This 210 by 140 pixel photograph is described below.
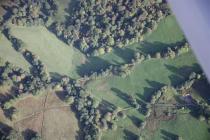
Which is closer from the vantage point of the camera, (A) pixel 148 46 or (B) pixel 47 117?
(B) pixel 47 117

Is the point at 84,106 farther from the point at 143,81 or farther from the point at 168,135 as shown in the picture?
the point at 168,135

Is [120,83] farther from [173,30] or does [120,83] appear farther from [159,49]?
[173,30]

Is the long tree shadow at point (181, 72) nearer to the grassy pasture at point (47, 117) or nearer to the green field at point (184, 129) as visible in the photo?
the green field at point (184, 129)

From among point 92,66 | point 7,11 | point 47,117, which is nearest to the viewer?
point 47,117

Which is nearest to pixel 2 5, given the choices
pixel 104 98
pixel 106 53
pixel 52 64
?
pixel 52 64

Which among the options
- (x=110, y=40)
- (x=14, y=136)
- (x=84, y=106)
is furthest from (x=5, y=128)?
(x=110, y=40)

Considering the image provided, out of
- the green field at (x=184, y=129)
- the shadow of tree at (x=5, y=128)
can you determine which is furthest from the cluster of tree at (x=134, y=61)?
the shadow of tree at (x=5, y=128)
